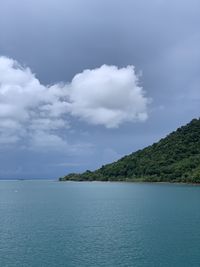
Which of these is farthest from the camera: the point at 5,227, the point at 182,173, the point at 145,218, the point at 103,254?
the point at 182,173

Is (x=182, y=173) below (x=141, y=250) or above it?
above

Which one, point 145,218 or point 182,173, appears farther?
point 182,173

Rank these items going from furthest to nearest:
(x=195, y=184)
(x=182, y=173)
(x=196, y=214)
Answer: (x=182, y=173)
(x=195, y=184)
(x=196, y=214)

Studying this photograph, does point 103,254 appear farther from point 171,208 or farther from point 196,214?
point 171,208

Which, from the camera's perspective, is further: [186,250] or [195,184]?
[195,184]

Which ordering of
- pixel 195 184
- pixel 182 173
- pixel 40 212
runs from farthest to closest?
pixel 182 173 < pixel 195 184 < pixel 40 212

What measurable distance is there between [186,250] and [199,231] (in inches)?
493

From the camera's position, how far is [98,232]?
55.1m

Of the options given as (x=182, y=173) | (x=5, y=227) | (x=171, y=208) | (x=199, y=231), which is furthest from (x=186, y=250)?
(x=182, y=173)

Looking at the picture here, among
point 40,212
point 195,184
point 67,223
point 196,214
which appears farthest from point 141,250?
point 195,184

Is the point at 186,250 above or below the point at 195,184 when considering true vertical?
below

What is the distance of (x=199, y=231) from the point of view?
56406mm

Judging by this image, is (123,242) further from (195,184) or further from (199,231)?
(195,184)

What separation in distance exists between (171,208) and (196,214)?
11452mm
